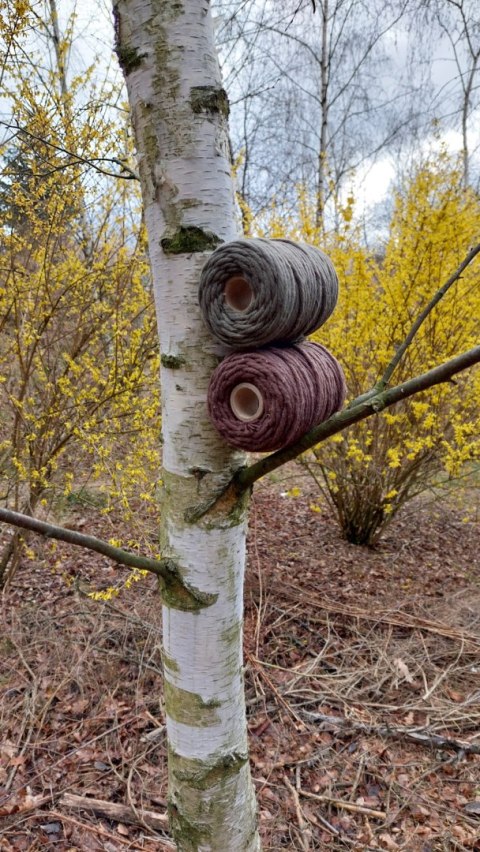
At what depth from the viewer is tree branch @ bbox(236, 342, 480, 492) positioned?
676 mm

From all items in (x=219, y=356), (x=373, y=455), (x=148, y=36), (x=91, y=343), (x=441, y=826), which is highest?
(x=148, y=36)

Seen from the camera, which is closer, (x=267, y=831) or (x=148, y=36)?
(x=148, y=36)

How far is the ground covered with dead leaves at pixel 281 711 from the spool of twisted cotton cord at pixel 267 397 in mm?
1722

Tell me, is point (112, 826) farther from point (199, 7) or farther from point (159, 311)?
point (199, 7)

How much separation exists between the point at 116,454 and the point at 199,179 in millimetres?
3036

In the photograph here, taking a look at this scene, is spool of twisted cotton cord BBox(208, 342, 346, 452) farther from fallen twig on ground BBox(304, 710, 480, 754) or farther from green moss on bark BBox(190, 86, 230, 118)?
fallen twig on ground BBox(304, 710, 480, 754)

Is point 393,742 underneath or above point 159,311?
underneath

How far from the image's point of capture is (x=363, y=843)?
5.92ft

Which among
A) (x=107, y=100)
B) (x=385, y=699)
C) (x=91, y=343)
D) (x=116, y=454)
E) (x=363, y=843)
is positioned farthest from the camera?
(x=116, y=454)

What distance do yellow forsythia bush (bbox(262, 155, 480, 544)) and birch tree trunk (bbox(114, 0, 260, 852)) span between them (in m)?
2.70

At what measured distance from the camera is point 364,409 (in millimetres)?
759

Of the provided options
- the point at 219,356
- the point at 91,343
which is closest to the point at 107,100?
the point at 91,343

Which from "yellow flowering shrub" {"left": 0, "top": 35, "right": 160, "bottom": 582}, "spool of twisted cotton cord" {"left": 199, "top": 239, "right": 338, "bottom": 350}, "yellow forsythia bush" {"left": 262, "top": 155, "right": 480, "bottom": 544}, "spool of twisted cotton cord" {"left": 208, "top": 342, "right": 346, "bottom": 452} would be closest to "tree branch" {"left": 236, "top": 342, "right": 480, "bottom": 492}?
"spool of twisted cotton cord" {"left": 208, "top": 342, "right": 346, "bottom": 452}

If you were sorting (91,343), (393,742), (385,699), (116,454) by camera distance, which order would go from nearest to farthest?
(393,742) → (385,699) → (91,343) → (116,454)
